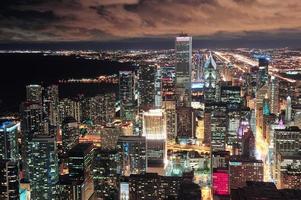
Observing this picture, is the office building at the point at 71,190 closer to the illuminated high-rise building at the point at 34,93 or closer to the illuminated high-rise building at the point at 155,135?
the illuminated high-rise building at the point at 155,135

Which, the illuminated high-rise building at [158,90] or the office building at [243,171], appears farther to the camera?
the illuminated high-rise building at [158,90]

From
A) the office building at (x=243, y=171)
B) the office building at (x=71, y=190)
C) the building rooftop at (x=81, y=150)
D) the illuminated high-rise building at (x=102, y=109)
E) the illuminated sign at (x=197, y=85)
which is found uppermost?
the illuminated sign at (x=197, y=85)

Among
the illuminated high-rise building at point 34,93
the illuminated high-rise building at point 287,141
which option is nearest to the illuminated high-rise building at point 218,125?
the illuminated high-rise building at point 287,141

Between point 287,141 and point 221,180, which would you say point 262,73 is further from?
point 221,180

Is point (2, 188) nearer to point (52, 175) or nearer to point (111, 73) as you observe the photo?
point (52, 175)

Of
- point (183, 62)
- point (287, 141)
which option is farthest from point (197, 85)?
point (287, 141)

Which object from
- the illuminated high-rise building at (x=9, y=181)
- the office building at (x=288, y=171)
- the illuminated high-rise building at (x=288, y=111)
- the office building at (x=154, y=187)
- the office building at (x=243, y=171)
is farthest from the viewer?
the illuminated high-rise building at (x=288, y=111)
